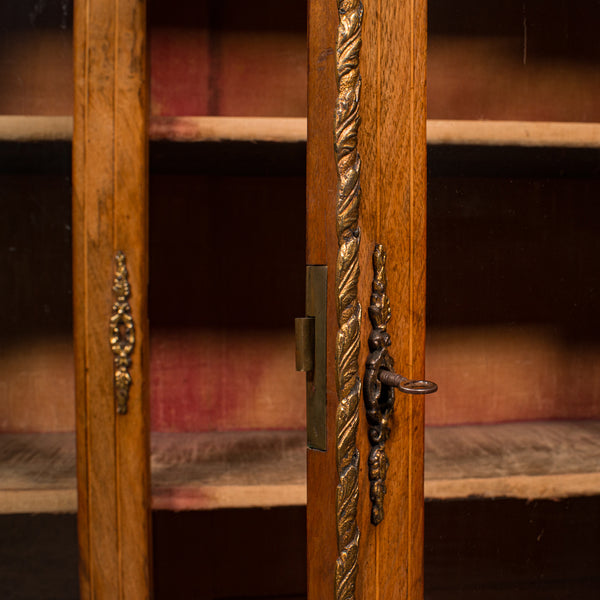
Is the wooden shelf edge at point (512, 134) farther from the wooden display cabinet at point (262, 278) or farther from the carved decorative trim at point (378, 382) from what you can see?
the carved decorative trim at point (378, 382)

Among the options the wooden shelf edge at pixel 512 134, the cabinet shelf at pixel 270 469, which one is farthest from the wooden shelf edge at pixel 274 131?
the cabinet shelf at pixel 270 469

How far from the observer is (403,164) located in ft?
1.44

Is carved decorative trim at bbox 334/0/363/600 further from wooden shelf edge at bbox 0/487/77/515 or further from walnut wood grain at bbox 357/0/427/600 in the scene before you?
wooden shelf edge at bbox 0/487/77/515

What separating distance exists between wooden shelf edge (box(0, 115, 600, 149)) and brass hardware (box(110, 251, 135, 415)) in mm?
163

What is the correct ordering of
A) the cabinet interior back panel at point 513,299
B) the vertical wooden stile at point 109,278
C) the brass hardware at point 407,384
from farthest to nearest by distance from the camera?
the cabinet interior back panel at point 513,299 < the vertical wooden stile at point 109,278 < the brass hardware at point 407,384

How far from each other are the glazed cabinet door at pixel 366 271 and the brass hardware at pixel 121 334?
8.6 inches

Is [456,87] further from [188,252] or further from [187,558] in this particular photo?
[187,558]

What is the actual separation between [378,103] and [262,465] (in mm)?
454

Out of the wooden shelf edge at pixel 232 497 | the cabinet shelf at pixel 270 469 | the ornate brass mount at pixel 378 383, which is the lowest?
the wooden shelf edge at pixel 232 497

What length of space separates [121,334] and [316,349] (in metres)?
0.23

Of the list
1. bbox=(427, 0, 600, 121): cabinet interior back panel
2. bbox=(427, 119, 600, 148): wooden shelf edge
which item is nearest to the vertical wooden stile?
bbox=(427, 119, 600, 148): wooden shelf edge

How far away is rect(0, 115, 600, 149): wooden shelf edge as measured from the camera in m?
0.59

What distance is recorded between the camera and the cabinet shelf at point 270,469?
0.60 metres

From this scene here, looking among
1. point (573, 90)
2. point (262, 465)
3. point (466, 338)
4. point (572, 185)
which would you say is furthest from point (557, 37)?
point (262, 465)
